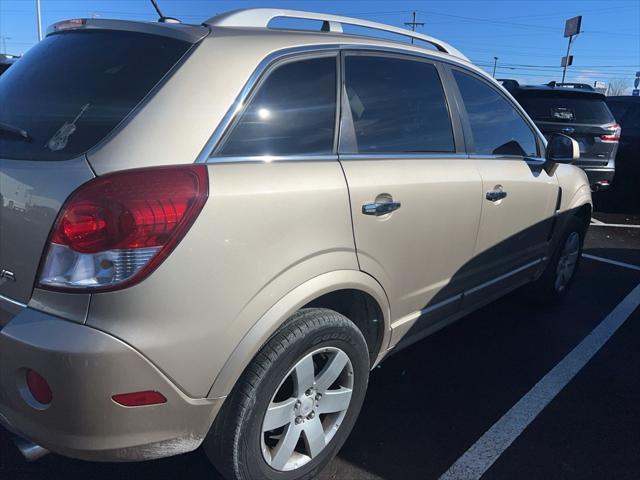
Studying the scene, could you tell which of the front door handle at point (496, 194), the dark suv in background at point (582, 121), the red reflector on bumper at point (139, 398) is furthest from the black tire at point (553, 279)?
the dark suv in background at point (582, 121)

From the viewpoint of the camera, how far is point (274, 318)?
1.86m

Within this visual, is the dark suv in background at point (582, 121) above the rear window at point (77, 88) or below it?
below

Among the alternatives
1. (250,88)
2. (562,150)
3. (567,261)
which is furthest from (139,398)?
(567,261)

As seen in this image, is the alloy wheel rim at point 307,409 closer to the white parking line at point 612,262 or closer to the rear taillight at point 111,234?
the rear taillight at point 111,234

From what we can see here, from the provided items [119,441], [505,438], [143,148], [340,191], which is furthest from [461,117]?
[119,441]

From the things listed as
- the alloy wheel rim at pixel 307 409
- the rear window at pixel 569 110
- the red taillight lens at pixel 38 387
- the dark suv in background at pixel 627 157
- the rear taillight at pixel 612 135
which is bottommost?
the dark suv in background at pixel 627 157

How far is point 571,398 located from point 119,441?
8.20 feet

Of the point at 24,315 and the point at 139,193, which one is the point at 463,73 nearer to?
the point at 139,193

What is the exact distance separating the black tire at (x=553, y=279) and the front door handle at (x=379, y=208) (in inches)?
92.9

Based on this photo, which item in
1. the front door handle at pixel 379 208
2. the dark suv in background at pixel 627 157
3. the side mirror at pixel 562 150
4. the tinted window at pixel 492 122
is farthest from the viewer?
the dark suv in background at pixel 627 157

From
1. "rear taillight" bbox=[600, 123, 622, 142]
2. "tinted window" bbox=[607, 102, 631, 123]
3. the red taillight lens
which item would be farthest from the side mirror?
"tinted window" bbox=[607, 102, 631, 123]

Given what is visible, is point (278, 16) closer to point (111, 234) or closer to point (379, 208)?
point (379, 208)

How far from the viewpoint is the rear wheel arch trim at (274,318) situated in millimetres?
1793

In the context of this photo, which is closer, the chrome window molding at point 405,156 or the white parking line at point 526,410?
the chrome window molding at point 405,156
